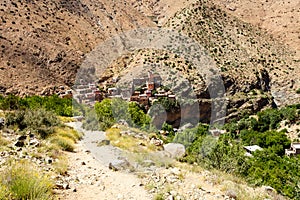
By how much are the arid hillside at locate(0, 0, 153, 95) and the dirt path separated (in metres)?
29.8

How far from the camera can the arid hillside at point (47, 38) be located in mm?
37781

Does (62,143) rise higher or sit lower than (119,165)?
higher

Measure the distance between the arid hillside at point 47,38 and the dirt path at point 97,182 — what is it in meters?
29.8

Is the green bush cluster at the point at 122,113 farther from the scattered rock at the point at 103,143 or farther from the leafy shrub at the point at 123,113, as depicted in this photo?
the scattered rock at the point at 103,143

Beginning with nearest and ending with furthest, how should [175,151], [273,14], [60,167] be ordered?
[60,167]
[175,151]
[273,14]

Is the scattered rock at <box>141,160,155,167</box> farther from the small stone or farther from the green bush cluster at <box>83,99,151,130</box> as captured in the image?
the green bush cluster at <box>83,99,151,130</box>

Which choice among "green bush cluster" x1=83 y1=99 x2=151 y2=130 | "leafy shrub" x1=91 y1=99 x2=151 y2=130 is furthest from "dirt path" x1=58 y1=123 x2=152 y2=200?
"leafy shrub" x1=91 y1=99 x2=151 y2=130

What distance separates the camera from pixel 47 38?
147 ft

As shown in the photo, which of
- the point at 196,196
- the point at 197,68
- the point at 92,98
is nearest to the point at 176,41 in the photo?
the point at 197,68

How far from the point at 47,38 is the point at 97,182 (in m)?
41.7

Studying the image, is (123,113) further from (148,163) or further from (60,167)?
(60,167)

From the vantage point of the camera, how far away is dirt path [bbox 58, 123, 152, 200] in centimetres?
640

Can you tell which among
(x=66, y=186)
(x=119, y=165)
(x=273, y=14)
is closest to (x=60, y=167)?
(x=66, y=186)

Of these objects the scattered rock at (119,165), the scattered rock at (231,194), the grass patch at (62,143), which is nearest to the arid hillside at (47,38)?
the grass patch at (62,143)
